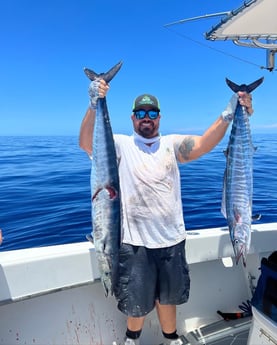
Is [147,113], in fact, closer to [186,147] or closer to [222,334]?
[186,147]

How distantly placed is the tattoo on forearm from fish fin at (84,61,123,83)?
2.38 ft

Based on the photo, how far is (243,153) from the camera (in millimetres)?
2105

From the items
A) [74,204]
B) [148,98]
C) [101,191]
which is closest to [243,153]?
[148,98]

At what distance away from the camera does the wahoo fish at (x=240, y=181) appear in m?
2.05

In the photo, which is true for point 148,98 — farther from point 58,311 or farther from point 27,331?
point 27,331

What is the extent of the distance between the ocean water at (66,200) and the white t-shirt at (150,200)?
2.35 metres

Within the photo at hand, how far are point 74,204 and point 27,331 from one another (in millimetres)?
3737

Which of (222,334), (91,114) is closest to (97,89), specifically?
(91,114)

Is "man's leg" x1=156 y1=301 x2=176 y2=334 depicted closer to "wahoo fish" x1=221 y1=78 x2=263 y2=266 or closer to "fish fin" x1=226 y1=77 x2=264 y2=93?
"wahoo fish" x1=221 y1=78 x2=263 y2=266

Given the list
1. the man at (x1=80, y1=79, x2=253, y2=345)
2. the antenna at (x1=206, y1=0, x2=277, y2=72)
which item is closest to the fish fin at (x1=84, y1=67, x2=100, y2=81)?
the man at (x1=80, y1=79, x2=253, y2=345)

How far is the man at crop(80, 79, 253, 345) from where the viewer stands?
2203 millimetres

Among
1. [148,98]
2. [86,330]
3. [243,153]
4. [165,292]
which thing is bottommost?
[86,330]

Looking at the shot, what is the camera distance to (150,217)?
2.21 metres

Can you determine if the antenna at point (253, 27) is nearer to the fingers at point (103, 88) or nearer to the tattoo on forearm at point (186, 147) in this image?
the tattoo on forearm at point (186, 147)
